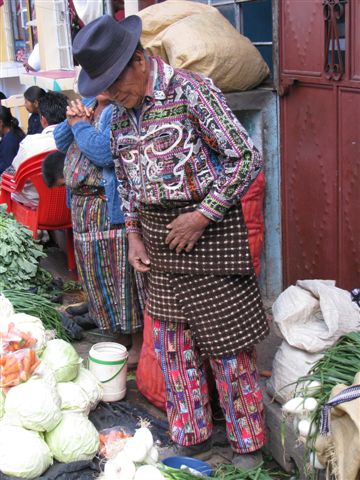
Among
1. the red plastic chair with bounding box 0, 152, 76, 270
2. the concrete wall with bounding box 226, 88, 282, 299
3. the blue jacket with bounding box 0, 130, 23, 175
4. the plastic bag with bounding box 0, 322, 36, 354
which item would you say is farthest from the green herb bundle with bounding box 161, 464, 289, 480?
the blue jacket with bounding box 0, 130, 23, 175

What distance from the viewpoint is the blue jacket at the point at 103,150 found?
4.29 m

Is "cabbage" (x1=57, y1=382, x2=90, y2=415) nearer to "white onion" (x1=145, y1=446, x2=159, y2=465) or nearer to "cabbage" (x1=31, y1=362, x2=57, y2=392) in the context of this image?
"cabbage" (x1=31, y1=362, x2=57, y2=392)

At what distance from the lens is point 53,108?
6.67 meters

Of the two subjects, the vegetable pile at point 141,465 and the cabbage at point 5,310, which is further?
the cabbage at point 5,310

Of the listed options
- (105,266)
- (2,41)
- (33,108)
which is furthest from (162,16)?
(2,41)

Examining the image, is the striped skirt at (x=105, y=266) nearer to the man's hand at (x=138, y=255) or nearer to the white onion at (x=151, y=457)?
the man's hand at (x=138, y=255)

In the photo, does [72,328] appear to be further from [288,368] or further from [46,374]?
[288,368]

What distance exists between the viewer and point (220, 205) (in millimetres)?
3217

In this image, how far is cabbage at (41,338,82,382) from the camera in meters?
3.62

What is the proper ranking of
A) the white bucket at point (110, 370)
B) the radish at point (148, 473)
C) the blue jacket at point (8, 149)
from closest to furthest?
the radish at point (148, 473) < the white bucket at point (110, 370) < the blue jacket at point (8, 149)

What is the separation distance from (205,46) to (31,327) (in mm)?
2011

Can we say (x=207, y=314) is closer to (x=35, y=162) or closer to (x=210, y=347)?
(x=210, y=347)

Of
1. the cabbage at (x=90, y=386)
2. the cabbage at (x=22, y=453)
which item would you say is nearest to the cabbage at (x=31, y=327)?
the cabbage at (x=90, y=386)

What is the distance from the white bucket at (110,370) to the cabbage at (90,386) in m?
0.22
